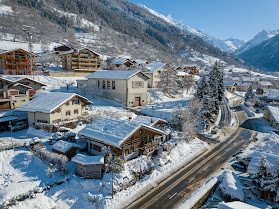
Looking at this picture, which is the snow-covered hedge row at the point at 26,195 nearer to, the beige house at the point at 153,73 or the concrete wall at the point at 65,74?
the concrete wall at the point at 65,74

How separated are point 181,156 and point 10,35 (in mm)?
119881

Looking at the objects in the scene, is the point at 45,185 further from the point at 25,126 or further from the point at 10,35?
the point at 10,35

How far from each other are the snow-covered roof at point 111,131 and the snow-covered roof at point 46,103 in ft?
25.2

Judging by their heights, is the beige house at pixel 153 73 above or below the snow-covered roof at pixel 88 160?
above

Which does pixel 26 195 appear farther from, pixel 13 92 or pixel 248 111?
pixel 248 111

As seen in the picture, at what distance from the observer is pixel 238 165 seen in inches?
981

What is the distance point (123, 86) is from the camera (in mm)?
41250

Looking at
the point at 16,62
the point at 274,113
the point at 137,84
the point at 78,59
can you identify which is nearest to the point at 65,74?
the point at 78,59

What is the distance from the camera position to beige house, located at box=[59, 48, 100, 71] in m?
64.2

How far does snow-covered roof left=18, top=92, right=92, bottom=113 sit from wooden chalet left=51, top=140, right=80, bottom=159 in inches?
253

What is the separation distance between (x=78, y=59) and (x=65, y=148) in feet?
167

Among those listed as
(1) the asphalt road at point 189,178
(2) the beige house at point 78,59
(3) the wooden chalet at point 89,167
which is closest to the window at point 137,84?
(1) the asphalt road at point 189,178

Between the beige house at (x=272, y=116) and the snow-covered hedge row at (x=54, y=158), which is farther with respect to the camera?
the beige house at (x=272, y=116)

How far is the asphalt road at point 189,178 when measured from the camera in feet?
58.1
